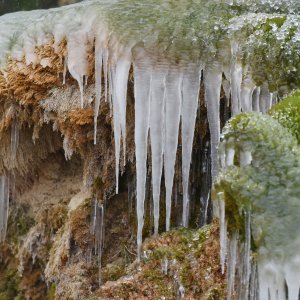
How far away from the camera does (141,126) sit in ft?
12.3

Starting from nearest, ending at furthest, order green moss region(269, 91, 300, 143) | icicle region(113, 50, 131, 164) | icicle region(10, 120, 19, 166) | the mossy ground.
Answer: green moss region(269, 91, 300, 143), the mossy ground, icicle region(113, 50, 131, 164), icicle region(10, 120, 19, 166)

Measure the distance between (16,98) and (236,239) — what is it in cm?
241

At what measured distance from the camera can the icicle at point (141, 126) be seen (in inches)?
147

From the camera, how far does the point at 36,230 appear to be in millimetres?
5469

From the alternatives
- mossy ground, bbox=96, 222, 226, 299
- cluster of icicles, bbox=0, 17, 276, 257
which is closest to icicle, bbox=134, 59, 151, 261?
cluster of icicles, bbox=0, 17, 276, 257

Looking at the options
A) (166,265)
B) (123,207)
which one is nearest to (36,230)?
(123,207)

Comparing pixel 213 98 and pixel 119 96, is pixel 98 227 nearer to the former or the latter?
pixel 119 96

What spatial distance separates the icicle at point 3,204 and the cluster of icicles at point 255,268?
3.05m

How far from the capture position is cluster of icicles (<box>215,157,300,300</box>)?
248 centimetres

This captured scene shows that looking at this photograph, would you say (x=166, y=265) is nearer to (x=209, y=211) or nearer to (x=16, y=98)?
(x=209, y=211)

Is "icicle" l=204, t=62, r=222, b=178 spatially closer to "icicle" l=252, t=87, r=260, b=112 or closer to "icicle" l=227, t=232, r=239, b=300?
"icicle" l=252, t=87, r=260, b=112

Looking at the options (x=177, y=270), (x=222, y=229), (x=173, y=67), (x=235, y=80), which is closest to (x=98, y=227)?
(x=177, y=270)

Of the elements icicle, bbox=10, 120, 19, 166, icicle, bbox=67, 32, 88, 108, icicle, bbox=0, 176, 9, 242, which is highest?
icicle, bbox=67, 32, 88, 108

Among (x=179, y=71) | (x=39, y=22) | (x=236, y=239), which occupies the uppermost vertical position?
(x=39, y=22)
